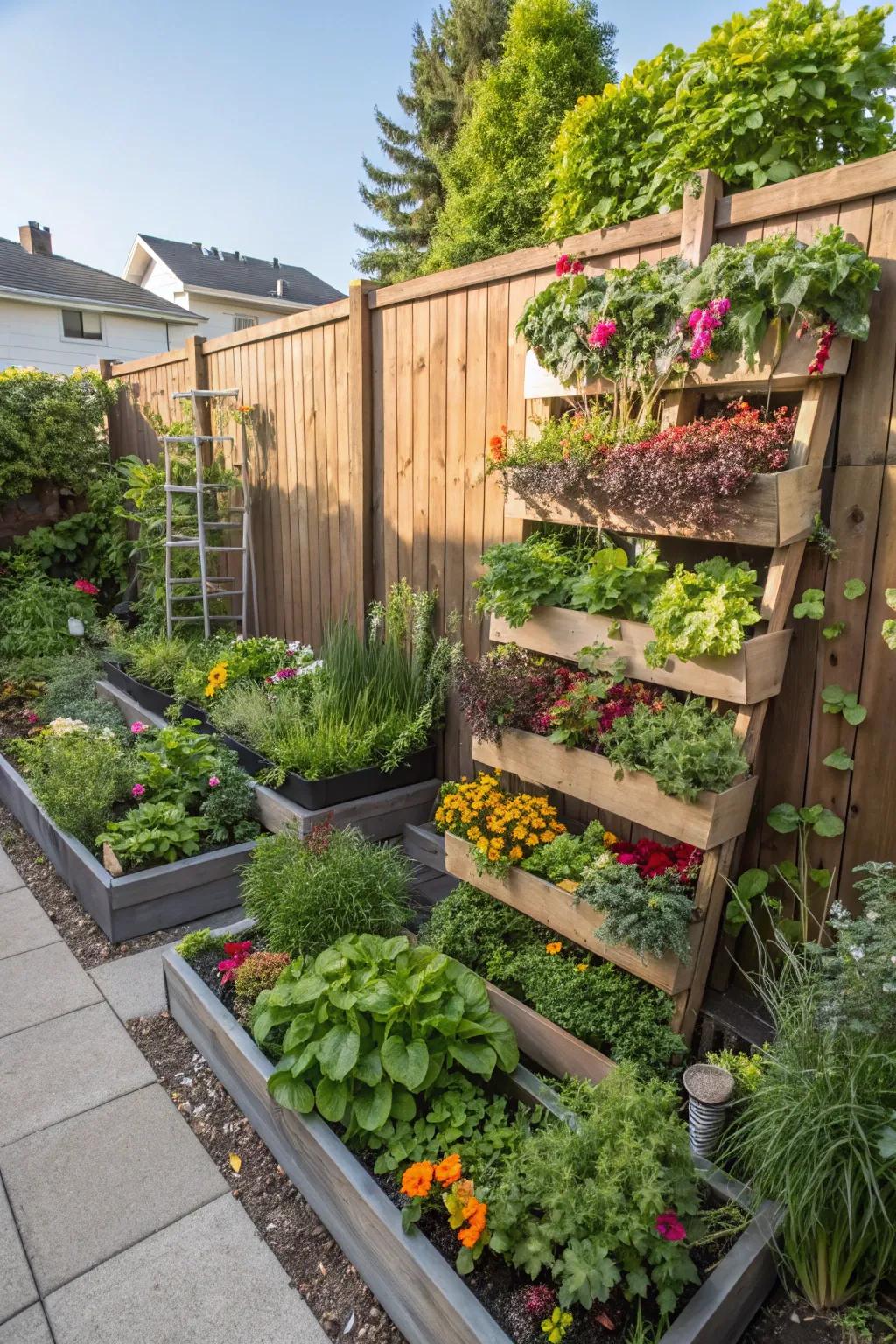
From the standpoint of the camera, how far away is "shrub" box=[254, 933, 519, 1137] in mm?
1863

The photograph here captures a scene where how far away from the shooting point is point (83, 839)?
339 cm

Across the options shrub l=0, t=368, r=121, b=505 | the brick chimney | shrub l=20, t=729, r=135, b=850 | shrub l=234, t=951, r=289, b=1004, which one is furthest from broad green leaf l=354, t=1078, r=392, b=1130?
the brick chimney

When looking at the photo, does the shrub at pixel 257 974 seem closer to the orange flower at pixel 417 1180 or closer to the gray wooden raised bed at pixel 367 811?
the orange flower at pixel 417 1180

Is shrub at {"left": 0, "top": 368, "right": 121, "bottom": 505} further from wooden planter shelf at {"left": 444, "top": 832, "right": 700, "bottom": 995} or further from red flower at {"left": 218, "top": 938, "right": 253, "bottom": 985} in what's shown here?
wooden planter shelf at {"left": 444, "top": 832, "right": 700, "bottom": 995}

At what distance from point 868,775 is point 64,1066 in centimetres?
251

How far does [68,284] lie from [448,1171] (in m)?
16.5

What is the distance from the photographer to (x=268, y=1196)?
6.37ft

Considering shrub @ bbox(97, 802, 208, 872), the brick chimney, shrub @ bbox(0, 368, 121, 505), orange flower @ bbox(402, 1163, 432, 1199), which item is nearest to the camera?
orange flower @ bbox(402, 1163, 432, 1199)

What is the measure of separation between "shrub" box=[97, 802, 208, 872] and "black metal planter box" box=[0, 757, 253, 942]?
0.22 feet

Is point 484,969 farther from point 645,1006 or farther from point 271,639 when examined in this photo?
point 271,639

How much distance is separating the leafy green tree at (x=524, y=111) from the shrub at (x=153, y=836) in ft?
26.0

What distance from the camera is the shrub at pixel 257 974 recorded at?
232 centimetres

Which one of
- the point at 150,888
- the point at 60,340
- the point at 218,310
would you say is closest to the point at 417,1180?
the point at 150,888

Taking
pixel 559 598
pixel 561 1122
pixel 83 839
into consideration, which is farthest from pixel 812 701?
pixel 83 839
